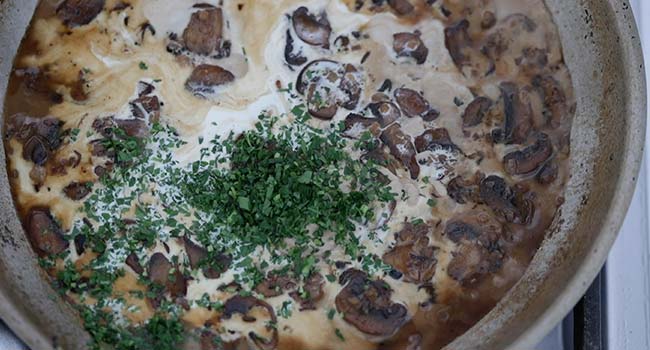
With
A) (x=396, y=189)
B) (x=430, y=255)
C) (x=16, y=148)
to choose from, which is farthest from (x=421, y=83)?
(x=16, y=148)

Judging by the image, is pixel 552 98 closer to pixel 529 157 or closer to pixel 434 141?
pixel 529 157

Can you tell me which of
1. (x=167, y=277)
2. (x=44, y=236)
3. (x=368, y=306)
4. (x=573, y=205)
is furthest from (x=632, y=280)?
(x=44, y=236)

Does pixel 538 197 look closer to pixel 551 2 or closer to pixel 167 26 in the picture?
pixel 551 2

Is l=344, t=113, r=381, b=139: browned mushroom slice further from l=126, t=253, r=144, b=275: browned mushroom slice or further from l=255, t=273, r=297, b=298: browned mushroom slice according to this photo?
l=126, t=253, r=144, b=275: browned mushroom slice

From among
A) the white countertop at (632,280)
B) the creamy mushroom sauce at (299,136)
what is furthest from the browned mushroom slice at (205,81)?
the white countertop at (632,280)

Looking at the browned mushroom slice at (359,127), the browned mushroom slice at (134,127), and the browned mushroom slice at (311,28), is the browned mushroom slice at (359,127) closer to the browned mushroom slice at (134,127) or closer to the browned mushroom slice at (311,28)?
the browned mushroom slice at (311,28)

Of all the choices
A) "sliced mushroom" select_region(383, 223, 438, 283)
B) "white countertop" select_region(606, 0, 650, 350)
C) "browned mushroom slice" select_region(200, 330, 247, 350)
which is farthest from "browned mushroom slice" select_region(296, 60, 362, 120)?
"white countertop" select_region(606, 0, 650, 350)

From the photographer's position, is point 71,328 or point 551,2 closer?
point 71,328

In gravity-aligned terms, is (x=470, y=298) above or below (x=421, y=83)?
below
